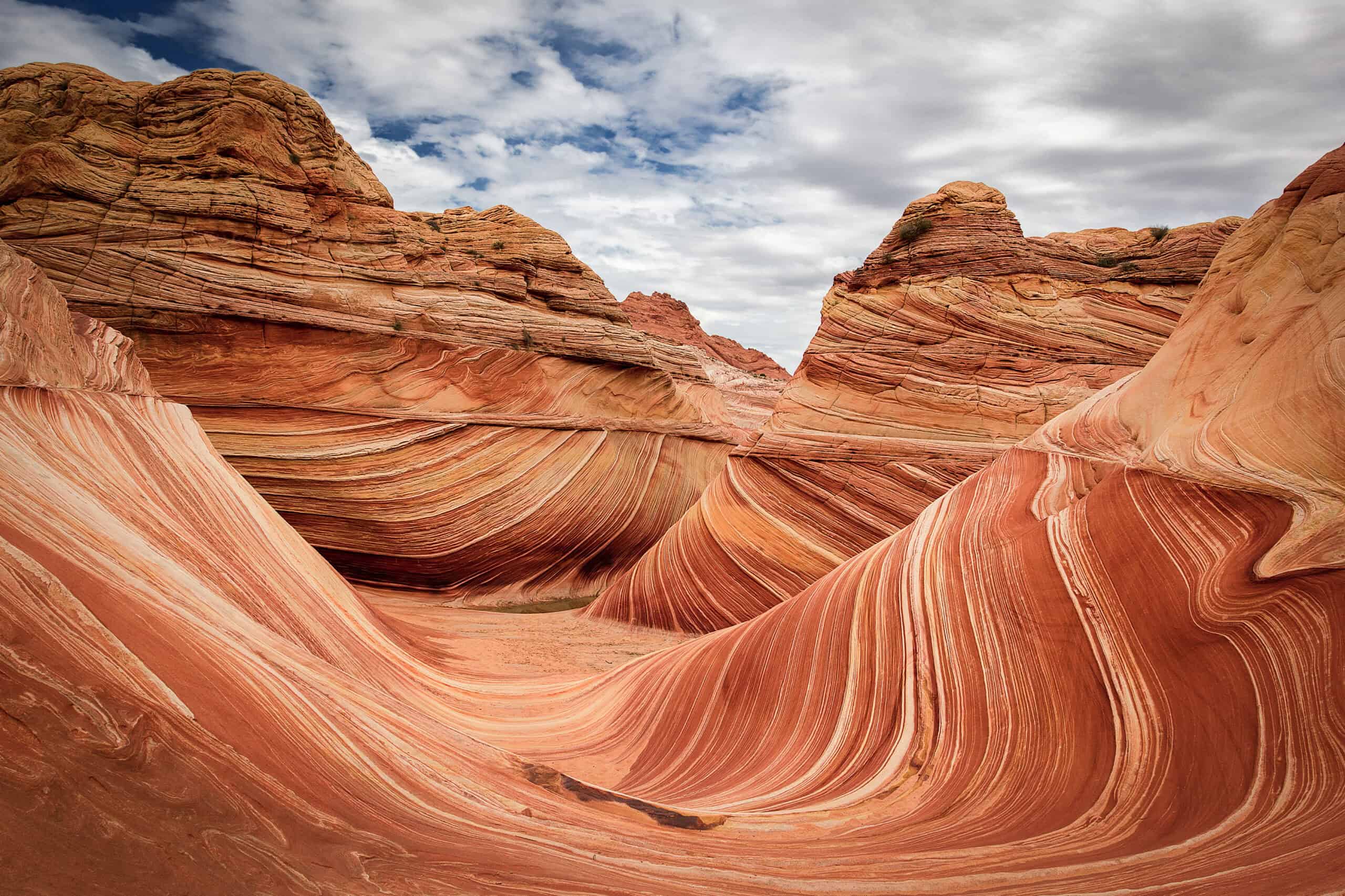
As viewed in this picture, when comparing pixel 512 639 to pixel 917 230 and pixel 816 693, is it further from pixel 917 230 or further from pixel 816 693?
pixel 917 230

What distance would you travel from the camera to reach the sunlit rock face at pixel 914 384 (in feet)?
32.4

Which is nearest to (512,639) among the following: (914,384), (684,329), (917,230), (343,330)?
(343,330)

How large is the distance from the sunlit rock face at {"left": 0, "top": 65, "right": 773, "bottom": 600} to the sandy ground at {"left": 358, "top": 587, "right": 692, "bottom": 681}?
1105mm

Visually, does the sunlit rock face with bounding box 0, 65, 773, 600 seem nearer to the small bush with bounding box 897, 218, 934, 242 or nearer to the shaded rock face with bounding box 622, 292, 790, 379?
the small bush with bounding box 897, 218, 934, 242

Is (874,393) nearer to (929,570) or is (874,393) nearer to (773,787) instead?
(929,570)

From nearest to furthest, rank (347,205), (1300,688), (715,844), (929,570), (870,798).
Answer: (1300,688), (715,844), (870,798), (929,570), (347,205)

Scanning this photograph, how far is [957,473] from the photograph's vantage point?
380 inches

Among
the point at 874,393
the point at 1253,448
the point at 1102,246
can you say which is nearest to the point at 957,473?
the point at 874,393

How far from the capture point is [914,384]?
10492mm

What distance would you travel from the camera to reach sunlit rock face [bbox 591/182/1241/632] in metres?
9.88

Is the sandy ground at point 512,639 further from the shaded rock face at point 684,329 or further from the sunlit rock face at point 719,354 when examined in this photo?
the shaded rock face at point 684,329

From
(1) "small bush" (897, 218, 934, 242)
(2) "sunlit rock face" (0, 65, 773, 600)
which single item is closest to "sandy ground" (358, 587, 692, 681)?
(2) "sunlit rock face" (0, 65, 773, 600)

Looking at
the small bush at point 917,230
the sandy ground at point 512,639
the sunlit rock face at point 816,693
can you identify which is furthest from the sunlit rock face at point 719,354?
the sunlit rock face at point 816,693

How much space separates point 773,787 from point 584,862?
1.66m
